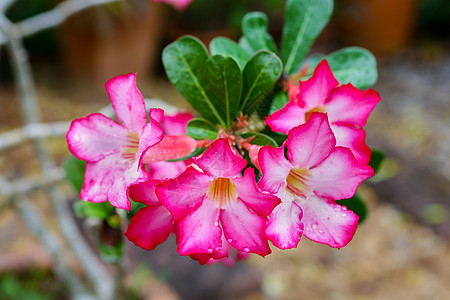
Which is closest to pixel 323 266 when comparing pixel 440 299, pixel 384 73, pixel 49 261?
pixel 440 299

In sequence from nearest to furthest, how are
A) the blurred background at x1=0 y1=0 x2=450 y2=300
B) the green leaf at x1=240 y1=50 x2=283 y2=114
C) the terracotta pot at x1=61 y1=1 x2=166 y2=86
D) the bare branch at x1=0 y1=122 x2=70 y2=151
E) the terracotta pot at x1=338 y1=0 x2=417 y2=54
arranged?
1. the green leaf at x1=240 y1=50 x2=283 y2=114
2. the bare branch at x1=0 y1=122 x2=70 y2=151
3. the blurred background at x1=0 y1=0 x2=450 y2=300
4. the terracotta pot at x1=61 y1=1 x2=166 y2=86
5. the terracotta pot at x1=338 y1=0 x2=417 y2=54

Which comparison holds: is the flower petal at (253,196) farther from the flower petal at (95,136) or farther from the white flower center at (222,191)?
the flower petal at (95,136)

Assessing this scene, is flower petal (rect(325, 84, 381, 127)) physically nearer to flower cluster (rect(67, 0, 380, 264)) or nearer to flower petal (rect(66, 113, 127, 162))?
flower cluster (rect(67, 0, 380, 264))

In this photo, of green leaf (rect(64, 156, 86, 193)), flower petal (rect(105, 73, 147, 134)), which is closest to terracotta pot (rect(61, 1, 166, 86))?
green leaf (rect(64, 156, 86, 193))

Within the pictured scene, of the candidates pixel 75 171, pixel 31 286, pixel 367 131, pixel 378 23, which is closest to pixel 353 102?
pixel 75 171

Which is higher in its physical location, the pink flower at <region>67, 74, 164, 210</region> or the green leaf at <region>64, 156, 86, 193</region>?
the pink flower at <region>67, 74, 164, 210</region>

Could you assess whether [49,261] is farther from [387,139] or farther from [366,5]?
[366,5]
